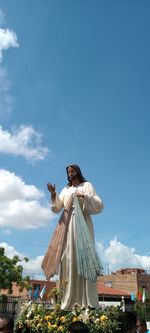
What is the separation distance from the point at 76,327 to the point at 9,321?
2.06 ft

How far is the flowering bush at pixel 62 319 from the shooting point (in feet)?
18.2

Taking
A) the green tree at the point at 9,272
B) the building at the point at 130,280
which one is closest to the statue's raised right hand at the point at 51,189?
the green tree at the point at 9,272

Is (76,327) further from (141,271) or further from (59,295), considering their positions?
(141,271)

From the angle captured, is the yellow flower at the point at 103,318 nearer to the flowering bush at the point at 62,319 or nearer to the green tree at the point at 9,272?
the flowering bush at the point at 62,319

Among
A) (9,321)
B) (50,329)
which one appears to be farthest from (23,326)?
(9,321)

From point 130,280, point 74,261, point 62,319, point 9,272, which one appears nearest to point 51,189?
point 74,261

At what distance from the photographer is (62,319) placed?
5.64m

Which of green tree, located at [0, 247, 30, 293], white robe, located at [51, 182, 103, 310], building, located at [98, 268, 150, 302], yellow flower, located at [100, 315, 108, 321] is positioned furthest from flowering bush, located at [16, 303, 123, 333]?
building, located at [98, 268, 150, 302]

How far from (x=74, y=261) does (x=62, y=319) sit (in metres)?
1.70

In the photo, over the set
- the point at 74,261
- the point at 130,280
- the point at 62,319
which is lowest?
the point at 62,319

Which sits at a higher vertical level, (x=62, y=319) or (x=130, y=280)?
(x=130, y=280)

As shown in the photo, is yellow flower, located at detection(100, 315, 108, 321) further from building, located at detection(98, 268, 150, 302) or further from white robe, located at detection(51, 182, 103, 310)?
building, located at detection(98, 268, 150, 302)

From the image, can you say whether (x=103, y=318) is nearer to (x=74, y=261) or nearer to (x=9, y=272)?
(x=74, y=261)

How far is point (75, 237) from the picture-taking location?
7367mm
